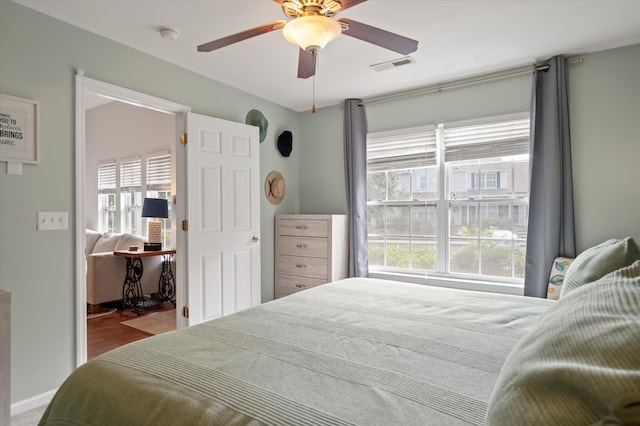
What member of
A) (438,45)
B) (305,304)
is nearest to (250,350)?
(305,304)

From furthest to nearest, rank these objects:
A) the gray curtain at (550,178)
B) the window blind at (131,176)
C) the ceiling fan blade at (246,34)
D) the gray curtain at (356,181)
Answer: the window blind at (131,176) → the gray curtain at (356,181) → the gray curtain at (550,178) → the ceiling fan blade at (246,34)

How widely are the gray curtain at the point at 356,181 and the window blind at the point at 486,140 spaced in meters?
0.91

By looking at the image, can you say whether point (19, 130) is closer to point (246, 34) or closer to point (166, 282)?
point (246, 34)

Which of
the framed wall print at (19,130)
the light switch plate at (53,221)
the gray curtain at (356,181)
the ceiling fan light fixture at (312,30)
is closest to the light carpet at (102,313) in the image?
the light switch plate at (53,221)

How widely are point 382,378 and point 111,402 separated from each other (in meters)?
0.77

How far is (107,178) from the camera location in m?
6.00

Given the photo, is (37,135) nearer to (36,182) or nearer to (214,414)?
(36,182)

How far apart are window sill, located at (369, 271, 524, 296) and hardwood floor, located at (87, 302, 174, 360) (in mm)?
2584

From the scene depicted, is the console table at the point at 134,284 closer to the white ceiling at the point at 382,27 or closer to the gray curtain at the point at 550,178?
the white ceiling at the point at 382,27

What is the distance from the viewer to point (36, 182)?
7.53 ft

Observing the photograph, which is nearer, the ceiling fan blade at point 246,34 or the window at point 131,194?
the ceiling fan blade at point 246,34

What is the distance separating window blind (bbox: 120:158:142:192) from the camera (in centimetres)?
554

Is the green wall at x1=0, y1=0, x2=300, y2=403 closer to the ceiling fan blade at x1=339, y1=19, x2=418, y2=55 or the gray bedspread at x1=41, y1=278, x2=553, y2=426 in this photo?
the gray bedspread at x1=41, y1=278, x2=553, y2=426

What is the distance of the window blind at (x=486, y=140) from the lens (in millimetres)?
3281
